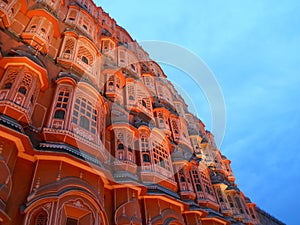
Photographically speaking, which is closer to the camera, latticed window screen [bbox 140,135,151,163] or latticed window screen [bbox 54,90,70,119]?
latticed window screen [bbox 54,90,70,119]

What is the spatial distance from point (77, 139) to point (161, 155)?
761cm

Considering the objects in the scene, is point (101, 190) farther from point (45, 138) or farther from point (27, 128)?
point (27, 128)

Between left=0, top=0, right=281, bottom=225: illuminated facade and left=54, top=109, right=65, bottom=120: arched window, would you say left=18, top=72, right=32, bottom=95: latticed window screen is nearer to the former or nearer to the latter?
left=0, top=0, right=281, bottom=225: illuminated facade

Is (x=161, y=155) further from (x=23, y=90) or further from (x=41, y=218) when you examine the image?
(x=23, y=90)

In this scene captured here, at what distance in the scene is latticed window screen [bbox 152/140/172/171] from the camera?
15.5m

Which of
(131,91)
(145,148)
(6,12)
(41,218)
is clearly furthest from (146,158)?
(6,12)

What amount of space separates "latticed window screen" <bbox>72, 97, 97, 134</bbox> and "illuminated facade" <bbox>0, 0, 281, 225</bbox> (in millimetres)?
63

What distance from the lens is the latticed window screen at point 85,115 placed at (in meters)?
11.4

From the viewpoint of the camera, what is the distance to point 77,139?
10250mm

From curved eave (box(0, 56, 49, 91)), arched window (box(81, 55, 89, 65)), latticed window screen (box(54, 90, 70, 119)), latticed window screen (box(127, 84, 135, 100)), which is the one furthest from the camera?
latticed window screen (box(127, 84, 135, 100))

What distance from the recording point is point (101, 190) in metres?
10.4

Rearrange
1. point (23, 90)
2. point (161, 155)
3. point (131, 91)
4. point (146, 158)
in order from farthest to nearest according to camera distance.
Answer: point (131, 91), point (161, 155), point (146, 158), point (23, 90)

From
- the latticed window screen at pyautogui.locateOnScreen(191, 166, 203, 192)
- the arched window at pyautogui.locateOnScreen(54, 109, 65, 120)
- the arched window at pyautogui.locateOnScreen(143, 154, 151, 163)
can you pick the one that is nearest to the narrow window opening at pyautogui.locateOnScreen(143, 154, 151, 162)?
the arched window at pyautogui.locateOnScreen(143, 154, 151, 163)

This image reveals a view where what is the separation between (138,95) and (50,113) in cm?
988
